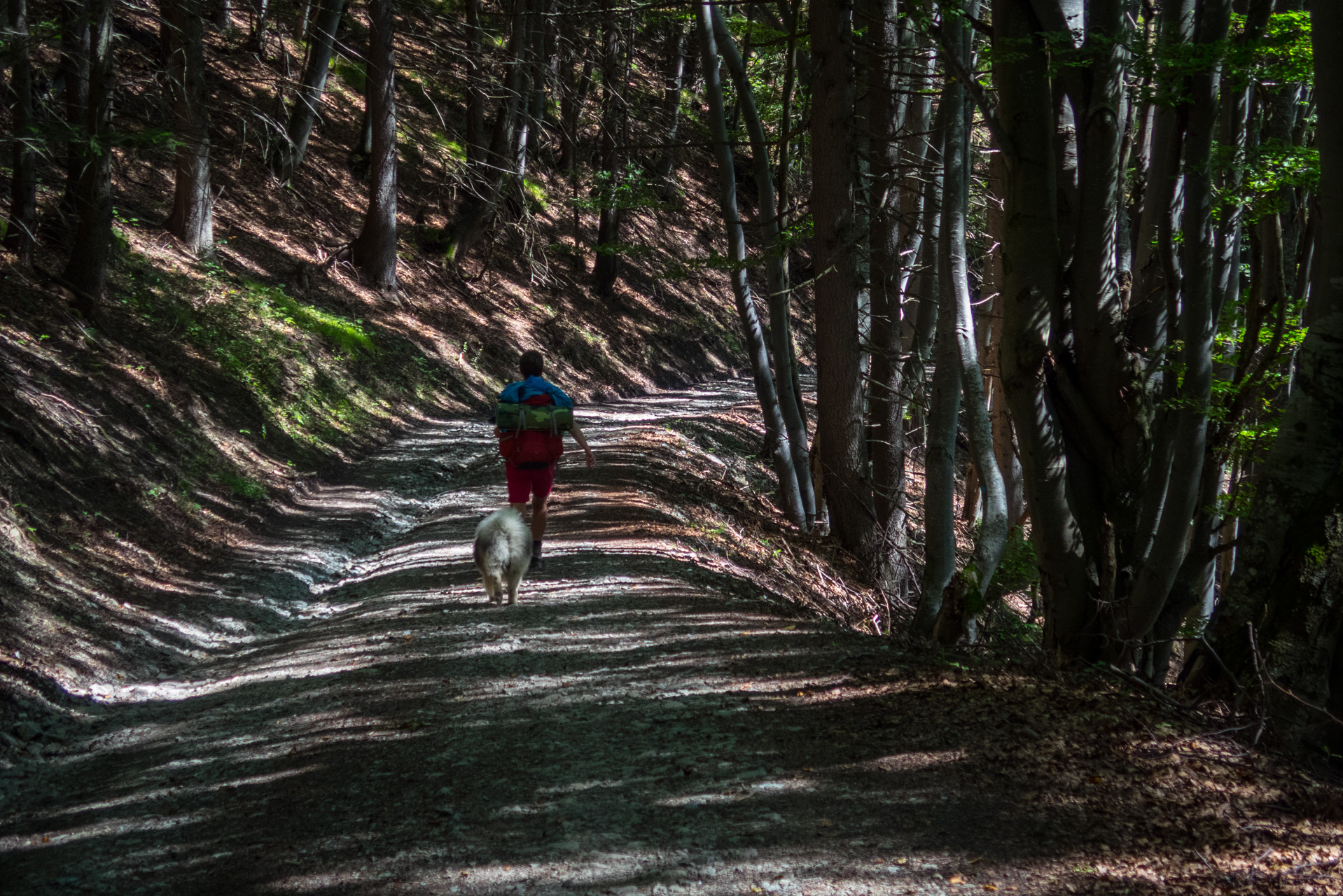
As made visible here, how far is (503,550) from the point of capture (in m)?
8.19

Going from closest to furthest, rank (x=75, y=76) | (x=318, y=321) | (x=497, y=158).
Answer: (x=75, y=76) → (x=318, y=321) → (x=497, y=158)

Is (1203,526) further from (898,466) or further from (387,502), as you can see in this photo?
(387,502)

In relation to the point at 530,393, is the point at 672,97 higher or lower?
higher

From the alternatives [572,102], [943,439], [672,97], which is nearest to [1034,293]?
[943,439]

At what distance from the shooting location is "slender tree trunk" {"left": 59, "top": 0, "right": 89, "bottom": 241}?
38.3ft

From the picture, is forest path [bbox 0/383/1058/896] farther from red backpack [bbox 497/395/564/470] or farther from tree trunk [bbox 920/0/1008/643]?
tree trunk [bbox 920/0/1008/643]

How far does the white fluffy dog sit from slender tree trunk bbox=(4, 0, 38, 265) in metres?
6.71

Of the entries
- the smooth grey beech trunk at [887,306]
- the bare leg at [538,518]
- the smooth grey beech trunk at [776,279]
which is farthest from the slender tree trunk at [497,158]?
the bare leg at [538,518]

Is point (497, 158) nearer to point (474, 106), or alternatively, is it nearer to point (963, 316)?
point (474, 106)

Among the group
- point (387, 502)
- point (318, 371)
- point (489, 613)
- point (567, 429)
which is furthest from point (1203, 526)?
point (318, 371)

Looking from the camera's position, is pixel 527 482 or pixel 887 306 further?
pixel 887 306

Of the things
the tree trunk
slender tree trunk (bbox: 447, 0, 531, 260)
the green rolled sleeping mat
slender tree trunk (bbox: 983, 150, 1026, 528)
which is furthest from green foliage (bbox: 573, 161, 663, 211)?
the green rolled sleeping mat

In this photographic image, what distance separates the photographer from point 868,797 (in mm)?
4758

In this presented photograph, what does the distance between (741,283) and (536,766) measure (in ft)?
32.0
